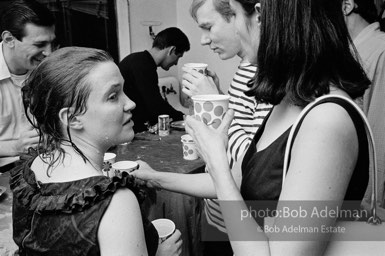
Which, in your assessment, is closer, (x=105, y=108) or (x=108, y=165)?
(x=105, y=108)

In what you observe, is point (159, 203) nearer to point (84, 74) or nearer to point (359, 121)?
point (84, 74)

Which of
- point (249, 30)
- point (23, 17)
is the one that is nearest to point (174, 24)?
point (23, 17)

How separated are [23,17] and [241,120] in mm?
1494

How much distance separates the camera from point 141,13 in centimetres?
483

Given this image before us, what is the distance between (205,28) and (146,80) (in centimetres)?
198

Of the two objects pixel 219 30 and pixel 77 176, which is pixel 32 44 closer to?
pixel 219 30

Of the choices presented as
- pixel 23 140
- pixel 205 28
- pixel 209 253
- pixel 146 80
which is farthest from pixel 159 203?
pixel 146 80

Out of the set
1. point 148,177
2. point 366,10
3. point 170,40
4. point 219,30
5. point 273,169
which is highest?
point 366,10

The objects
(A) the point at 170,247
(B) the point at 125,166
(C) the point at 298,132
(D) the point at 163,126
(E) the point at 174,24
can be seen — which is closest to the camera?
(C) the point at 298,132

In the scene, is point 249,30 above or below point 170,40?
above

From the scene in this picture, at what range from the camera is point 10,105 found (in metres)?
2.53

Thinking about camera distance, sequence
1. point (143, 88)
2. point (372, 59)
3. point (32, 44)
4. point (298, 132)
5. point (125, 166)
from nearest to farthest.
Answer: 1. point (298, 132)
2. point (125, 166)
3. point (372, 59)
4. point (32, 44)
5. point (143, 88)

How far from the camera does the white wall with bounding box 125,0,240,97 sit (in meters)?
4.81

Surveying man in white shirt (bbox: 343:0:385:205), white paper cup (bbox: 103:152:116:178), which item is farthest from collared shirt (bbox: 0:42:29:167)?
man in white shirt (bbox: 343:0:385:205)
